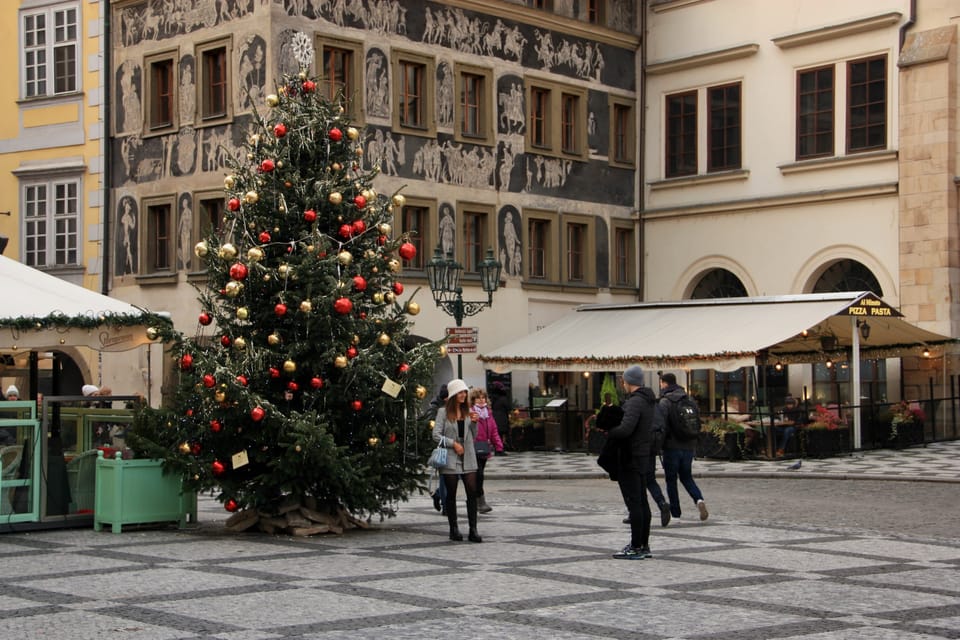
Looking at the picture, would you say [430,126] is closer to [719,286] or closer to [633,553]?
[719,286]

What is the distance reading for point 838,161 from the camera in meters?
34.2

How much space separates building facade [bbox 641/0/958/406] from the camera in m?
32.9

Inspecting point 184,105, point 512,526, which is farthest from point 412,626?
point 184,105

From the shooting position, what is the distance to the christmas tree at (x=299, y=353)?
1503cm

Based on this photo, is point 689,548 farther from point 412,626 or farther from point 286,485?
point 412,626

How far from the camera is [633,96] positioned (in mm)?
38125

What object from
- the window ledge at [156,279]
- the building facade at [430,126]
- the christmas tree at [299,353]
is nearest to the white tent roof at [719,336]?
the building facade at [430,126]

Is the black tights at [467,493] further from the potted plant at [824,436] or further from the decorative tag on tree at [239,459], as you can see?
the potted plant at [824,436]

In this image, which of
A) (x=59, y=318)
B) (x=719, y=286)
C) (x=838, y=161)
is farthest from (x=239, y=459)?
(x=719, y=286)

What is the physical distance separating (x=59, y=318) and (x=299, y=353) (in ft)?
7.99

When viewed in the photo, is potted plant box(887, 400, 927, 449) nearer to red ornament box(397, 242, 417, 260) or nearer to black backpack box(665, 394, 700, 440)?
black backpack box(665, 394, 700, 440)

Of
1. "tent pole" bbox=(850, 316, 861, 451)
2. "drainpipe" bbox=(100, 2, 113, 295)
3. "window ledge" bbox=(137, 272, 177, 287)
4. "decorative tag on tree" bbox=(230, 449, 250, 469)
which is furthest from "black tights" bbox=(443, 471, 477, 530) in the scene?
"drainpipe" bbox=(100, 2, 113, 295)

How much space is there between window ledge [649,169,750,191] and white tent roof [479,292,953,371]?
4.06m

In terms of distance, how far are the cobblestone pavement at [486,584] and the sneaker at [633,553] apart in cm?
13
